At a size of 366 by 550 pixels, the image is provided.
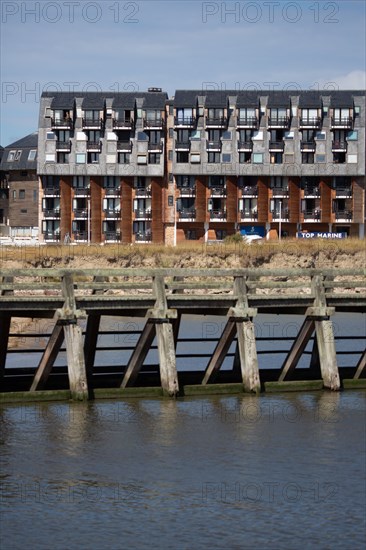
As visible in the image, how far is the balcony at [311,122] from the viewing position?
112500 millimetres

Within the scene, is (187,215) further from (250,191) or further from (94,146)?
(94,146)

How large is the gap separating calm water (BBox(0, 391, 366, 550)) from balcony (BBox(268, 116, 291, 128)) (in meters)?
85.0

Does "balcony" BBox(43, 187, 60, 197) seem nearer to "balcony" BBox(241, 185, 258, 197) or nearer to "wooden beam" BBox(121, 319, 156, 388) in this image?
"balcony" BBox(241, 185, 258, 197)

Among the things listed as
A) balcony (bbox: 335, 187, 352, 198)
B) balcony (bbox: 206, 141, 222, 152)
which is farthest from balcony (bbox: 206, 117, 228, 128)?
balcony (bbox: 335, 187, 352, 198)

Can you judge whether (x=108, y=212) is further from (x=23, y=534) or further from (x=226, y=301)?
(x=23, y=534)

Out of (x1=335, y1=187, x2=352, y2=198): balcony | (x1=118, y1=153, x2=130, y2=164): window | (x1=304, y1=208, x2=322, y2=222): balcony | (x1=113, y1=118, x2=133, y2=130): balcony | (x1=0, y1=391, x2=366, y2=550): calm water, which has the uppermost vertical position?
(x1=113, y1=118, x2=133, y2=130): balcony

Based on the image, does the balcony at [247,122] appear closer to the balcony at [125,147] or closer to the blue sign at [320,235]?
the balcony at [125,147]

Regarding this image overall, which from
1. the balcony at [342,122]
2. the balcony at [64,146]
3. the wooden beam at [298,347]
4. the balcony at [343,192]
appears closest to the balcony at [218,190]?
the balcony at [343,192]

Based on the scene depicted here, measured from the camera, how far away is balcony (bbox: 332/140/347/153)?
372 ft

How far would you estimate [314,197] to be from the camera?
113062 mm

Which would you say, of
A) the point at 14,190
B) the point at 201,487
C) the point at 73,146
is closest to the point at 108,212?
the point at 73,146

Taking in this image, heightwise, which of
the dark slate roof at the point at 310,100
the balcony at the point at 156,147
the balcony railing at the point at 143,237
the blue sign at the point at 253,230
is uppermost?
the dark slate roof at the point at 310,100

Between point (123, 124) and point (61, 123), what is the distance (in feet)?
21.9

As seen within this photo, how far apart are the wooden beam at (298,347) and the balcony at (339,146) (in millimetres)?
84331
